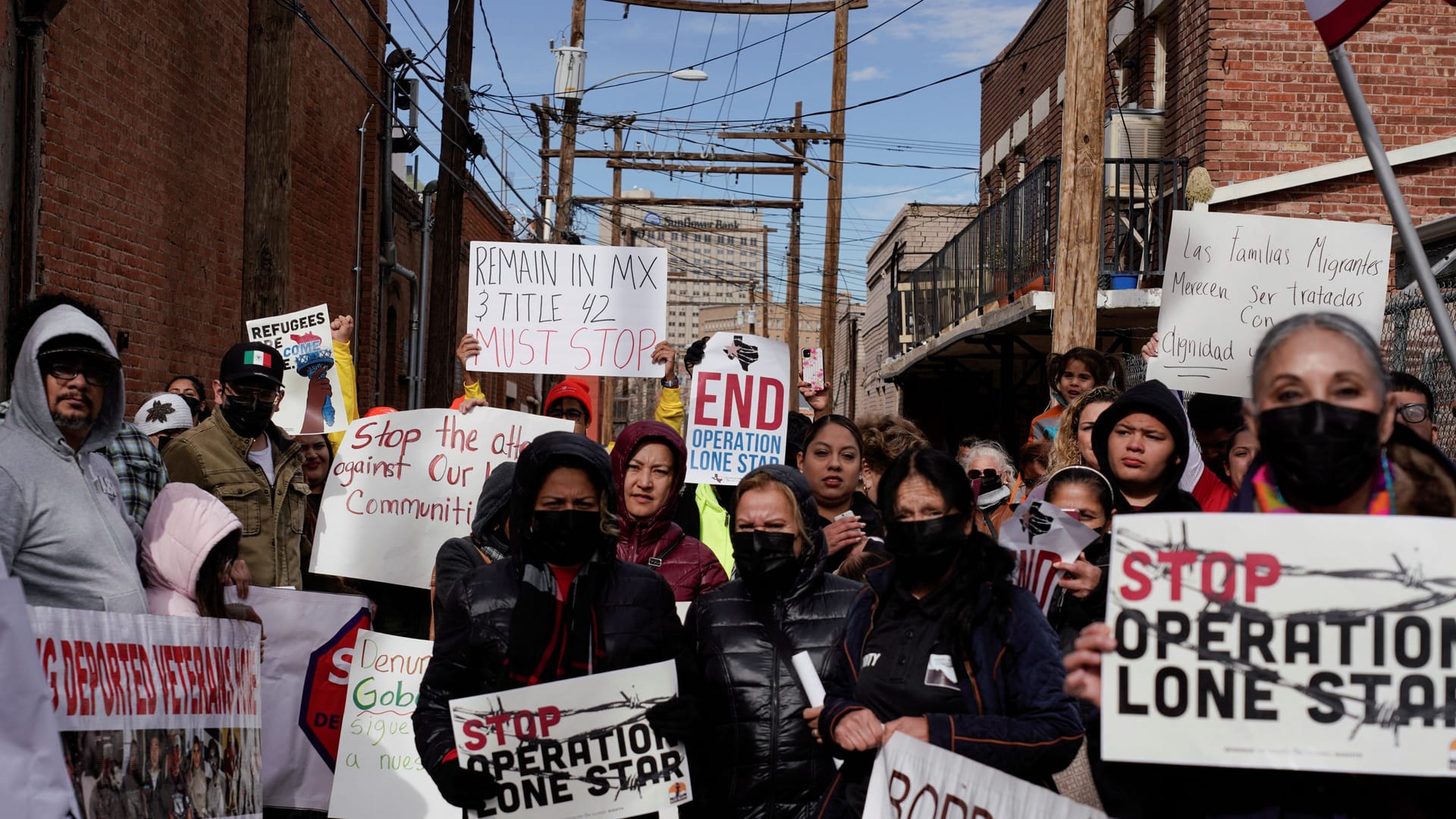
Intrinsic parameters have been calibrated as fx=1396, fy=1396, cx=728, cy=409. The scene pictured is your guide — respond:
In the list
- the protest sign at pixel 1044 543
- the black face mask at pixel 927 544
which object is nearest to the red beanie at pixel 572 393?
the protest sign at pixel 1044 543

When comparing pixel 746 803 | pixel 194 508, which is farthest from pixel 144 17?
pixel 746 803

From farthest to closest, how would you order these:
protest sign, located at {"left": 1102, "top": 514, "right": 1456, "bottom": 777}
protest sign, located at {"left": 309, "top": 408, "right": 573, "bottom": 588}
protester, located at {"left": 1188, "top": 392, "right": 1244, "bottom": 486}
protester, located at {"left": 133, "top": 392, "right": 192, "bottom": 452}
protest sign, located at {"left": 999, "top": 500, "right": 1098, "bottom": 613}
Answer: protester, located at {"left": 133, "top": 392, "right": 192, "bottom": 452}, protest sign, located at {"left": 309, "top": 408, "right": 573, "bottom": 588}, protester, located at {"left": 1188, "top": 392, "right": 1244, "bottom": 486}, protest sign, located at {"left": 999, "top": 500, "right": 1098, "bottom": 613}, protest sign, located at {"left": 1102, "top": 514, "right": 1456, "bottom": 777}

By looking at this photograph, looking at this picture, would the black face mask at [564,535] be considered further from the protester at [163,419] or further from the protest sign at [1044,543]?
the protester at [163,419]

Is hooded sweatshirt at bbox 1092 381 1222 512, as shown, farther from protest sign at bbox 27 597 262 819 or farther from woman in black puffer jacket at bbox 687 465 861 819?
protest sign at bbox 27 597 262 819

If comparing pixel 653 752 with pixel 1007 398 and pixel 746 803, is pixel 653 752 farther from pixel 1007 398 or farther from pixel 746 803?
pixel 1007 398

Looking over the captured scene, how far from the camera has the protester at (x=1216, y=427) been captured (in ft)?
18.9

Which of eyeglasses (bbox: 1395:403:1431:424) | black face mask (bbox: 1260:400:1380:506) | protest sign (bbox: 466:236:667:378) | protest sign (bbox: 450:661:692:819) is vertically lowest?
protest sign (bbox: 450:661:692:819)

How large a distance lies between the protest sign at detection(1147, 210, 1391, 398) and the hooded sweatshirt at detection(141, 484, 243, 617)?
171 inches

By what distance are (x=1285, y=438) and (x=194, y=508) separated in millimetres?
3312

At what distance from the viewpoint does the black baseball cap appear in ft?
19.3

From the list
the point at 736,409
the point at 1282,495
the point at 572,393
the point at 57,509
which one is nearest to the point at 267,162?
the point at 572,393

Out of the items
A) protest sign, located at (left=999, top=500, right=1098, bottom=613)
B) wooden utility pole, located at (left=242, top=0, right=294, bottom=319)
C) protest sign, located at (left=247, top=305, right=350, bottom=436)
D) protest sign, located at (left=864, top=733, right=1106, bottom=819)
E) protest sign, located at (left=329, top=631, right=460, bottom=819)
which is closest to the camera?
protest sign, located at (left=864, top=733, right=1106, bottom=819)

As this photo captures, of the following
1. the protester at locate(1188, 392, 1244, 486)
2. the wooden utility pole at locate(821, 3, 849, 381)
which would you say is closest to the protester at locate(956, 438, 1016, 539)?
the protester at locate(1188, 392, 1244, 486)

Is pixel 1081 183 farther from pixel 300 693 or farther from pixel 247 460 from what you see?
pixel 300 693
